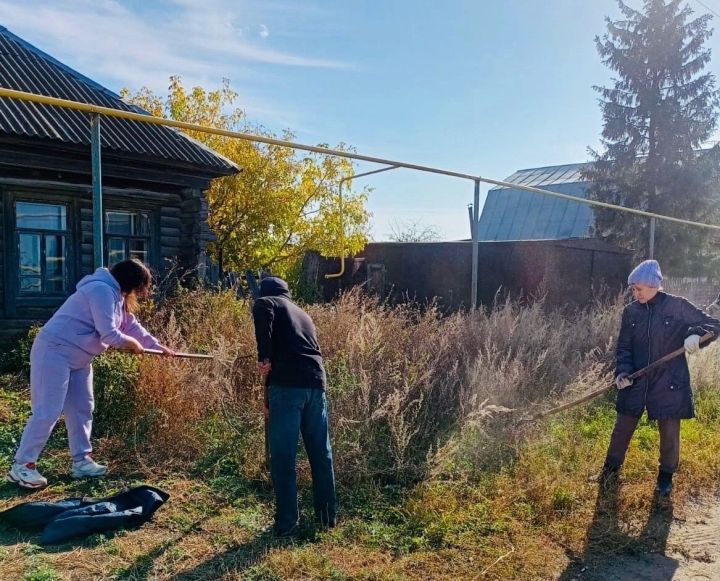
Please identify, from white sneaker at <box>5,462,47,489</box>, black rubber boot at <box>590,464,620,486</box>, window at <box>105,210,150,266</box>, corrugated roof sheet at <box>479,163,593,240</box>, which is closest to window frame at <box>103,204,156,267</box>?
window at <box>105,210,150,266</box>

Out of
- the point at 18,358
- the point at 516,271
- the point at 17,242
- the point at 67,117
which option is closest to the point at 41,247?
the point at 17,242

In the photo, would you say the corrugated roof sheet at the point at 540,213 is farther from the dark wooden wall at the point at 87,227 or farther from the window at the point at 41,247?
the window at the point at 41,247

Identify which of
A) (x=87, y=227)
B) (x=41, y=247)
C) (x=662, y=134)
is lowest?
(x=41, y=247)

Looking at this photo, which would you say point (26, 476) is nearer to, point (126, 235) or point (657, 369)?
point (657, 369)

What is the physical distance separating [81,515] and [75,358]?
113 cm

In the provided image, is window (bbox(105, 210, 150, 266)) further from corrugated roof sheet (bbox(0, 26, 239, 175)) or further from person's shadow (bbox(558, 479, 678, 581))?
person's shadow (bbox(558, 479, 678, 581))

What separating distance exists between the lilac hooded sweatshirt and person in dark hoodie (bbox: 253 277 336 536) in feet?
3.68

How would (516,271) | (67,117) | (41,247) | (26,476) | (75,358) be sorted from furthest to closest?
(516,271) → (41,247) → (67,117) → (75,358) → (26,476)

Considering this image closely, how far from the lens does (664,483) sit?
4387 mm

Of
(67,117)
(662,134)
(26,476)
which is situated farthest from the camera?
(662,134)

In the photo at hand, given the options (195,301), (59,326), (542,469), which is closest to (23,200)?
(195,301)

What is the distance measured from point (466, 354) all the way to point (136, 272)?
3399mm

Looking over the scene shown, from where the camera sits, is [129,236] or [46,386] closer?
[46,386]

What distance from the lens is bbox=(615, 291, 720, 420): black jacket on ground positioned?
4.39 metres
